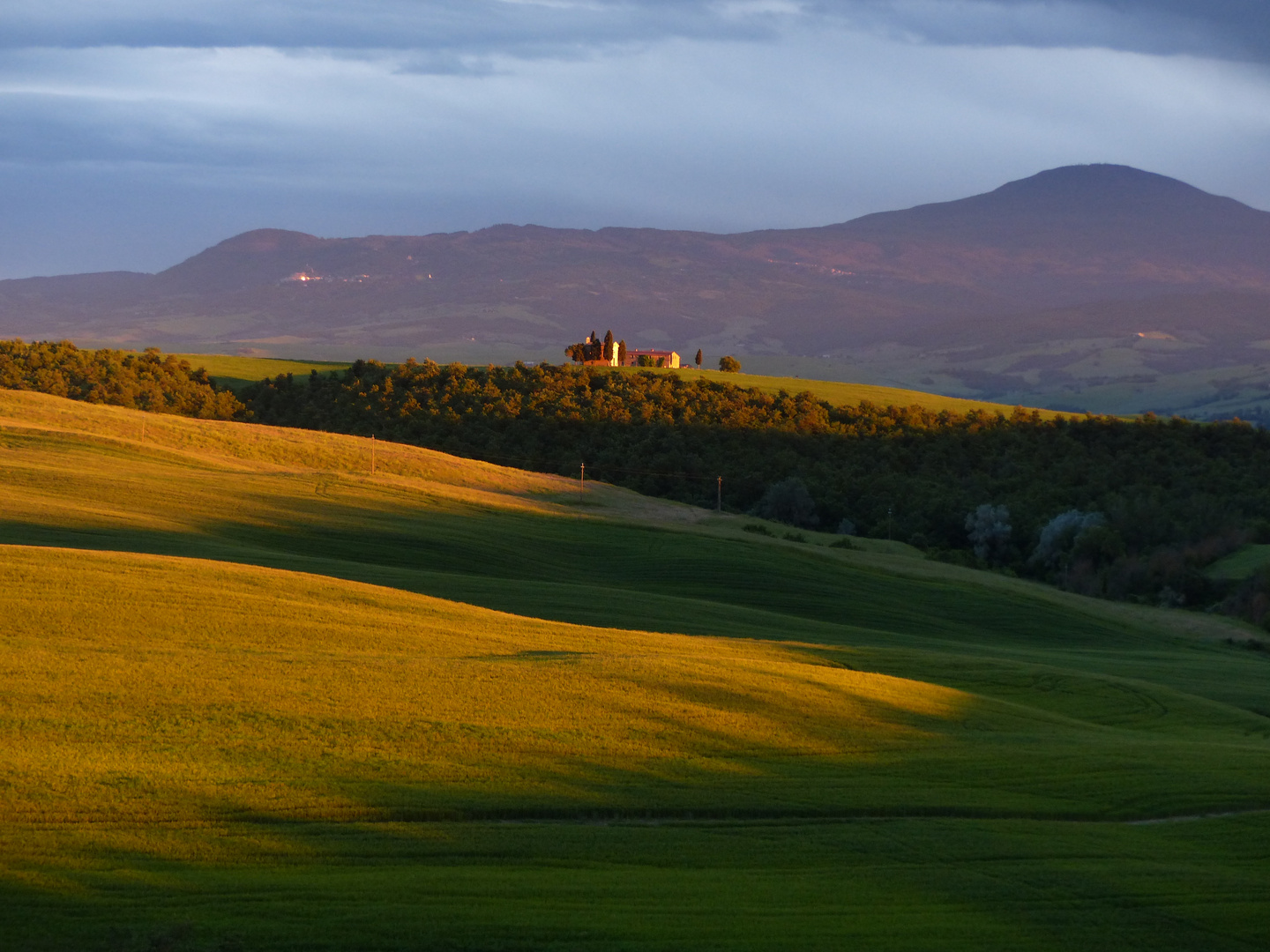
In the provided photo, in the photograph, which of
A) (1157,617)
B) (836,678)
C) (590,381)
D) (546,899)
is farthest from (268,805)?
(590,381)

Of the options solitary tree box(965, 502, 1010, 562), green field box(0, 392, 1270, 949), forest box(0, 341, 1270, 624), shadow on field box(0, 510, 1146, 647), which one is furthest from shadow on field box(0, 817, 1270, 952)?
solitary tree box(965, 502, 1010, 562)

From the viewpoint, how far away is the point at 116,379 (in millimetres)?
76938

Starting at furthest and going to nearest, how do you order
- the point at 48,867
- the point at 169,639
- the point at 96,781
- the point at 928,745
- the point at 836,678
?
the point at 836,678
the point at 169,639
the point at 928,745
the point at 96,781
the point at 48,867

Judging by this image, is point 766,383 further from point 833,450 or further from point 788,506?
point 788,506

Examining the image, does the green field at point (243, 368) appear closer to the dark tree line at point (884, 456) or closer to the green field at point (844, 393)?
the dark tree line at point (884, 456)

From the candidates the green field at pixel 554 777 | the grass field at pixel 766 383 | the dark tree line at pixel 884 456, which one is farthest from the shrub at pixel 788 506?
the green field at pixel 554 777

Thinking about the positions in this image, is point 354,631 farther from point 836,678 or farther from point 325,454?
point 325,454

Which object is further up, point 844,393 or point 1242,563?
point 844,393

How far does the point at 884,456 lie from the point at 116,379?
45188 millimetres

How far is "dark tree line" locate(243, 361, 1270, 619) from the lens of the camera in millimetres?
54094

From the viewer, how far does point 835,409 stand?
270 ft

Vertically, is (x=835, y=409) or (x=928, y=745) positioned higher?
(x=835, y=409)

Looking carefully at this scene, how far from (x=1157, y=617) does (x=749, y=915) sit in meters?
31.4

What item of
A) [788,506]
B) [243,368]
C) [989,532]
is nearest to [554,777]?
[989,532]
